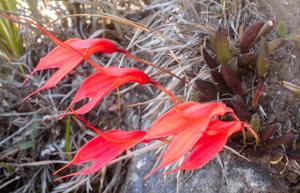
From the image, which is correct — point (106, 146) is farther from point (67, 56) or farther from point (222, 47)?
point (222, 47)

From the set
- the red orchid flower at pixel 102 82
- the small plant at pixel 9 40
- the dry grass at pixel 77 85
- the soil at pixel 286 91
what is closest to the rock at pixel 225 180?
the soil at pixel 286 91

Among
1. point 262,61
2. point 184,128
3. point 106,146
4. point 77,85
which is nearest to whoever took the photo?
point 184,128

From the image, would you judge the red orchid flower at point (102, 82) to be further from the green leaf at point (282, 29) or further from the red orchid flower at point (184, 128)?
the green leaf at point (282, 29)

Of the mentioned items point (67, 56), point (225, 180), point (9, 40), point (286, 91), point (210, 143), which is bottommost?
point (225, 180)

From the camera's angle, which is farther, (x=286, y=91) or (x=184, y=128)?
(x=286, y=91)

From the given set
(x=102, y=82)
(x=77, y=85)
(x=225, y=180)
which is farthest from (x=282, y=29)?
(x=77, y=85)

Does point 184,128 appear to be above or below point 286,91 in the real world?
above

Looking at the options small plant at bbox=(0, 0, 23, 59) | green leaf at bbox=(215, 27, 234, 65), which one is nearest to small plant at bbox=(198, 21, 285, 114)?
green leaf at bbox=(215, 27, 234, 65)
